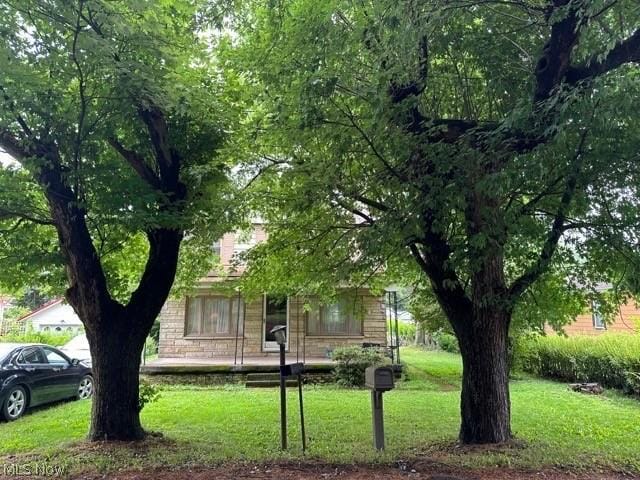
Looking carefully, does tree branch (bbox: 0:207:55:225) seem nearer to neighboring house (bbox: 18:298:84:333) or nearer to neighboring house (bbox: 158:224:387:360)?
neighboring house (bbox: 158:224:387:360)

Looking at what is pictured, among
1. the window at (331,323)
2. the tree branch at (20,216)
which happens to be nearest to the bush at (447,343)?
the window at (331,323)

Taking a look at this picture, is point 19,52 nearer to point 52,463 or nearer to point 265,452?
point 52,463

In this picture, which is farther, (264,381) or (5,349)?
(264,381)

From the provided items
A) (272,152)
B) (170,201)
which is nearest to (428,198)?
(272,152)

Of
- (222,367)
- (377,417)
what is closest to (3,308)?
(222,367)

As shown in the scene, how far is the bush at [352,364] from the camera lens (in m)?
11.8

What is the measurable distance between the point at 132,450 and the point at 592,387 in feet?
36.2

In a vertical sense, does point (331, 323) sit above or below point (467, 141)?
below

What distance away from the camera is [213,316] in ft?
48.8

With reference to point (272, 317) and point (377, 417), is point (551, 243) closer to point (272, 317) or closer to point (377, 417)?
point (377, 417)

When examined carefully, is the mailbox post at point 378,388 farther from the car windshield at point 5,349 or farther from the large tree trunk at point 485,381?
the car windshield at point 5,349

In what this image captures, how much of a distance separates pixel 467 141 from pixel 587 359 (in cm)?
1078

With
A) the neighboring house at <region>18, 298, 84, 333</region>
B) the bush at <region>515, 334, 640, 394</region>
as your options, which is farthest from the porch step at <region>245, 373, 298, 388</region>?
the neighboring house at <region>18, 298, 84, 333</region>

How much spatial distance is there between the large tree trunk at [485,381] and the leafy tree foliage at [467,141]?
2 cm
